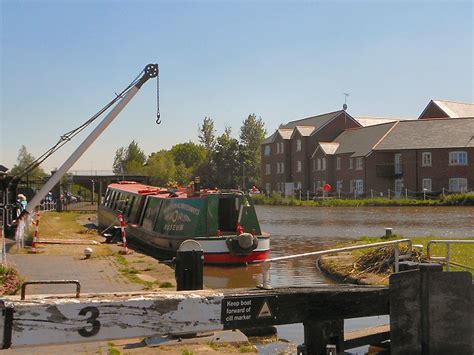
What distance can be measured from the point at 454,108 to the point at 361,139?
13.0 meters

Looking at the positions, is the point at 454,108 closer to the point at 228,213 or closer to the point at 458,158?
the point at 458,158

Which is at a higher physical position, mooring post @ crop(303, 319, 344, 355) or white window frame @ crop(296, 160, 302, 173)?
white window frame @ crop(296, 160, 302, 173)

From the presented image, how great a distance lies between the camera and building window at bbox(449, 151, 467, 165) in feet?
174

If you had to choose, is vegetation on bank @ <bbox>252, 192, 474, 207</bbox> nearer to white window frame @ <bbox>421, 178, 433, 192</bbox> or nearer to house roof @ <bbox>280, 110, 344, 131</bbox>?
white window frame @ <bbox>421, 178, 433, 192</bbox>

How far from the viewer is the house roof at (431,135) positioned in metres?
54.2

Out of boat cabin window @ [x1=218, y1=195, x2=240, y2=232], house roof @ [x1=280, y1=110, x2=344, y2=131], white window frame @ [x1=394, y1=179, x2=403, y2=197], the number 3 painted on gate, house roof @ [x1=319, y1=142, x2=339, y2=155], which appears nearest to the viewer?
the number 3 painted on gate

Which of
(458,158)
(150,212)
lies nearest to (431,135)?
(458,158)

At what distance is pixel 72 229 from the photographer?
2744 centimetres

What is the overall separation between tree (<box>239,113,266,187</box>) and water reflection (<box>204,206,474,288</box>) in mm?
51626

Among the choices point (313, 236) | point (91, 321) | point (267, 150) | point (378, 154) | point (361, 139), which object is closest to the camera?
point (91, 321)

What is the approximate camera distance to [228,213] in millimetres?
19188

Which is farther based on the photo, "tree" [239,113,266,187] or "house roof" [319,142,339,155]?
"tree" [239,113,266,187]

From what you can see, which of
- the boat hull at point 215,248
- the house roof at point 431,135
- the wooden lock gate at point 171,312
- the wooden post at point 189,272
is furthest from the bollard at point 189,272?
the house roof at point 431,135

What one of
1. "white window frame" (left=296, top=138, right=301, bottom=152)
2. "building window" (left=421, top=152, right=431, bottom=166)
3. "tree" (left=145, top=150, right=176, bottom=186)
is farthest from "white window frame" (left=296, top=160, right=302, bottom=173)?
"tree" (left=145, top=150, right=176, bottom=186)
